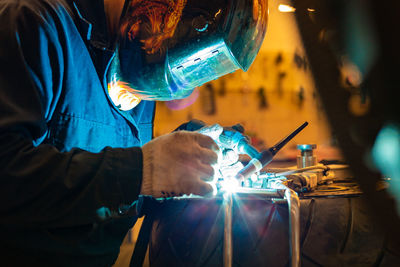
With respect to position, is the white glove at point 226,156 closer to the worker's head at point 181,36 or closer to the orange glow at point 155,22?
the worker's head at point 181,36

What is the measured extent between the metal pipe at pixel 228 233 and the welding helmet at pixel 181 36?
53cm

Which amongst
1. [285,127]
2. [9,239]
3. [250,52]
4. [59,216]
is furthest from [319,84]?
[285,127]

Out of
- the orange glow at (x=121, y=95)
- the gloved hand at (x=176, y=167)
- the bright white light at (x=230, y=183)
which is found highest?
the orange glow at (x=121, y=95)

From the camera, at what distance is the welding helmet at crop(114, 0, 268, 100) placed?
106 cm

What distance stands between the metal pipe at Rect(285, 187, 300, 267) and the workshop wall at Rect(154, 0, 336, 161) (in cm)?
260

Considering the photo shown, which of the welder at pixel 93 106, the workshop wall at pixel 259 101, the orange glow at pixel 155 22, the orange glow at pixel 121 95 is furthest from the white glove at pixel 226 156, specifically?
the workshop wall at pixel 259 101

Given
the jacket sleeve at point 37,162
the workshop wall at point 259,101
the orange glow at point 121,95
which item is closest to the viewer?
the jacket sleeve at point 37,162

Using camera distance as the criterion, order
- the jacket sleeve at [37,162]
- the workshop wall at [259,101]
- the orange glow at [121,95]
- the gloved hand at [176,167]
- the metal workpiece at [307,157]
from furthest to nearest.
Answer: the workshop wall at [259,101] → the metal workpiece at [307,157] → the orange glow at [121,95] → the gloved hand at [176,167] → the jacket sleeve at [37,162]

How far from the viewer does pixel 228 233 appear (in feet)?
2.82

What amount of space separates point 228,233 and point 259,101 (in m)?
2.76

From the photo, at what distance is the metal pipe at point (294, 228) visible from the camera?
2.69 feet

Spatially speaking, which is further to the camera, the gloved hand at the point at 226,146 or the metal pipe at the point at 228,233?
the gloved hand at the point at 226,146

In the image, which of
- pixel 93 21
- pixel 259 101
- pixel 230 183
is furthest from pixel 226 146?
pixel 259 101

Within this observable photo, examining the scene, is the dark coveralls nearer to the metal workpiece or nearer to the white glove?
the white glove
